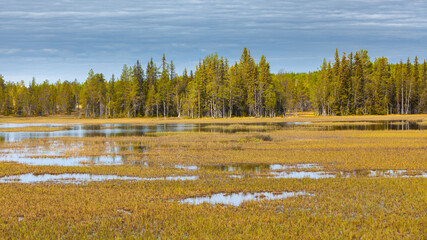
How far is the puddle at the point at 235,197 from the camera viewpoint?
45.5ft

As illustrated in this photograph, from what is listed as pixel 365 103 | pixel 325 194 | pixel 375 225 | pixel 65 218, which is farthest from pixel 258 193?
pixel 365 103

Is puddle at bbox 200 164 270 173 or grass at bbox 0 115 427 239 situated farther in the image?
puddle at bbox 200 164 270 173

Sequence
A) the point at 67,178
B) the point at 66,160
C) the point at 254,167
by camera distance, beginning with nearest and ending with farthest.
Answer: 1. the point at 67,178
2. the point at 254,167
3. the point at 66,160

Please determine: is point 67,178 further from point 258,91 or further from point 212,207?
point 258,91

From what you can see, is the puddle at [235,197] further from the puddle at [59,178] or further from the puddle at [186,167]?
the puddle at [186,167]

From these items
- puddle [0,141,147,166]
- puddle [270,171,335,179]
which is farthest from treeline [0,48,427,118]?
puddle [270,171,335,179]

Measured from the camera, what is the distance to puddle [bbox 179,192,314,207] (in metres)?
13.9

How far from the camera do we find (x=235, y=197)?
14.6 m

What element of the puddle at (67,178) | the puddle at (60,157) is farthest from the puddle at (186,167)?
the puddle at (67,178)

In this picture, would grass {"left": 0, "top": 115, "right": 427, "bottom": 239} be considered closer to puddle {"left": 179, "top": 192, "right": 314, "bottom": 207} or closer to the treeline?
puddle {"left": 179, "top": 192, "right": 314, "bottom": 207}

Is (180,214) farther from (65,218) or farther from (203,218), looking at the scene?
(65,218)

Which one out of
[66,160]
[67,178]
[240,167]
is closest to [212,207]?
[240,167]

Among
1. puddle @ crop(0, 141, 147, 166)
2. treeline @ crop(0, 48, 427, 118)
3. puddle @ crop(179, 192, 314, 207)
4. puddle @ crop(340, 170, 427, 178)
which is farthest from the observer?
treeline @ crop(0, 48, 427, 118)

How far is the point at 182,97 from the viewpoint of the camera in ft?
401
